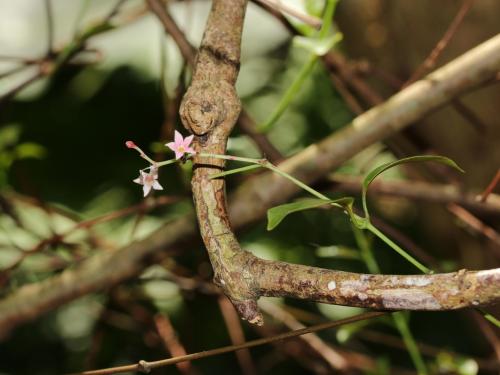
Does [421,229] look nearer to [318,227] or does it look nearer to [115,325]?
[318,227]

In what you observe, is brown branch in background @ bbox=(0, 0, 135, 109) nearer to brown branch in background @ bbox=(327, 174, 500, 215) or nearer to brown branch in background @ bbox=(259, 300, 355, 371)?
brown branch in background @ bbox=(327, 174, 500, 215)

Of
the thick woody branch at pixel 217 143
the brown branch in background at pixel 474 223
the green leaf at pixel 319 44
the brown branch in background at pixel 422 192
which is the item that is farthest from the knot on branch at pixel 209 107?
the brown branch in background at pixel 474 223

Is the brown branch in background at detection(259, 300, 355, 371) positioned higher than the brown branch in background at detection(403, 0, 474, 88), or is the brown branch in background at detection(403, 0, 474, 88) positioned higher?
the brown branch in background at detection(403, 0, 474, 88)

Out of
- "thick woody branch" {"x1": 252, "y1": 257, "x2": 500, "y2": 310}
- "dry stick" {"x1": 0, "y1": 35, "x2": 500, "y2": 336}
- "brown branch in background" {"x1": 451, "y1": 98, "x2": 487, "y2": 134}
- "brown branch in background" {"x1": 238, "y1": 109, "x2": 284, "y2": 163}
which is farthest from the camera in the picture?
"brown branch in background" {"x1": 451, "y1": 98, "x2": 487, "y2": 134}

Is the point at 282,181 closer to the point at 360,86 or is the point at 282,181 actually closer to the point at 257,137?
the point at 257,137

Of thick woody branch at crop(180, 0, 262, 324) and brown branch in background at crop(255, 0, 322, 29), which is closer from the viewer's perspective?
thick woody branch at crop(180, 0, 262, 324)

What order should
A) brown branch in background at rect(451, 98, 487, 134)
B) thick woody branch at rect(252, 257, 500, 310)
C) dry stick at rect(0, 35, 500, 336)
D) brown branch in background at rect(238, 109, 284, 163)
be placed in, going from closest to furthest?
thick woody branch at rect(252, 257, 500, 310) < dry stick at rect(0, 35, 500, 336) < brown branch in background at rect(238, 109, 284, 163) < brown branch in background at rect(451, 98, 487, 134)

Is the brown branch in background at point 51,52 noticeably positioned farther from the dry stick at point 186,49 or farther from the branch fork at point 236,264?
the branch fork at point 236,264

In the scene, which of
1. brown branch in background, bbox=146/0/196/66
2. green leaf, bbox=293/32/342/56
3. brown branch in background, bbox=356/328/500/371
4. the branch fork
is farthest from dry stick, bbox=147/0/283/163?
brown branch in background, bbox=356/328/500/371
